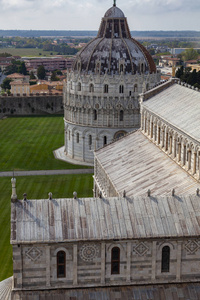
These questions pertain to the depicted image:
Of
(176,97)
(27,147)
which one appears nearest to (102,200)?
(176,97)

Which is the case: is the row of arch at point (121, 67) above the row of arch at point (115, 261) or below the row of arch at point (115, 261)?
above

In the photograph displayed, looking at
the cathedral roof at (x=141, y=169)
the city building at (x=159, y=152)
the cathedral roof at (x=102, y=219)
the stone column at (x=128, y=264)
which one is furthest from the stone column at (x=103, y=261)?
the cathedral roof at (x=141, y=169)

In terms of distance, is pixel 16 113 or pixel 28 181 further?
pixel 16 113

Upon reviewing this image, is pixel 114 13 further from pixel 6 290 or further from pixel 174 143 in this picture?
pixel 6 290

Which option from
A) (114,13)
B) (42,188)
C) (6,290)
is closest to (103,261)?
(6,290)

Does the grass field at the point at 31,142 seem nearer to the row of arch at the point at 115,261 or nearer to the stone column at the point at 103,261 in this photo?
the row of arch at the point at 115,261

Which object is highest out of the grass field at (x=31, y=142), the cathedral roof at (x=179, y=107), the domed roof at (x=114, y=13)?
the domed roof at (x=114, y=13)

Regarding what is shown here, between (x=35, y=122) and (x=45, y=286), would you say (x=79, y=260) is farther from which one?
(x=35, y=122)
